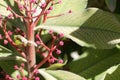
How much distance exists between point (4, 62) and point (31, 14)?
28cm

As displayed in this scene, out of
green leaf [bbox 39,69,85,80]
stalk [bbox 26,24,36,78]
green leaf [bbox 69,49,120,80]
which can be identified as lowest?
green leaf [bbox 69,49,120,80]

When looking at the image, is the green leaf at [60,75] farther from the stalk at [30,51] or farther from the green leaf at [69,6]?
the green leaf at [69,6]

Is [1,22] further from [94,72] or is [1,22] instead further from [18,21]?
[94,72]

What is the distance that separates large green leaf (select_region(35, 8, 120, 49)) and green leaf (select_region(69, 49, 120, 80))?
0.72ft

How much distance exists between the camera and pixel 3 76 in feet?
4.66

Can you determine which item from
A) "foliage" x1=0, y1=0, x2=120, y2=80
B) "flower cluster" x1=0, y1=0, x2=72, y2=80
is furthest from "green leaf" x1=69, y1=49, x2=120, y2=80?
"flower cluster" x1=0, y1=0, x2=72, y2=80

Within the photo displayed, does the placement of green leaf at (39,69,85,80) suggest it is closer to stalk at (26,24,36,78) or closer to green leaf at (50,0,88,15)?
stalk at (26,24,36,78)

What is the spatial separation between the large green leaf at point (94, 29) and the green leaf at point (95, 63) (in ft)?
0.72

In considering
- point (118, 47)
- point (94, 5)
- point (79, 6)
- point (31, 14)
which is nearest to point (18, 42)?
→ point (31, 14)

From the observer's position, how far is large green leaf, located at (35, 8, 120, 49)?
3.79 ft

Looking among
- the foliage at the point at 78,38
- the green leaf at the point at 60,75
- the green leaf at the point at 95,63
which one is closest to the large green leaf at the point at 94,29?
the foliage at the point at 78,38

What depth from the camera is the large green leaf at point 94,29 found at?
115 cm

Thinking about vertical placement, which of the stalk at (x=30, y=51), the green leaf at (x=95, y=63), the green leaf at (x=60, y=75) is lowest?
the green leaf at (x=95, y=63)

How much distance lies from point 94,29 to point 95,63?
0.26 metres
